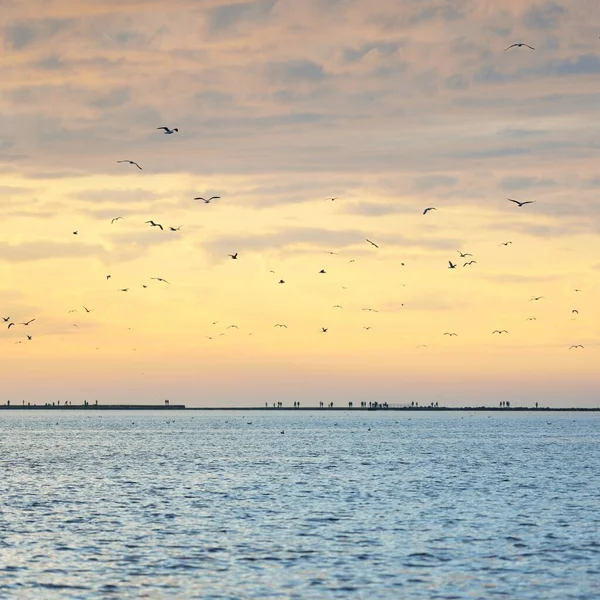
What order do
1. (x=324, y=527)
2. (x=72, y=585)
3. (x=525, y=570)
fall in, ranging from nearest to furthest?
(x=72, y=585), (x=525, y=570), (x=324, y=527)

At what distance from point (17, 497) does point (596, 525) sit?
120 feet

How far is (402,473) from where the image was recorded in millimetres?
88375

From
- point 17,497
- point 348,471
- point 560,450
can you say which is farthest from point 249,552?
point 560,450

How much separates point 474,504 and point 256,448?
246 ft

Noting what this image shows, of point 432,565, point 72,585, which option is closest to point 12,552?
point 72,585

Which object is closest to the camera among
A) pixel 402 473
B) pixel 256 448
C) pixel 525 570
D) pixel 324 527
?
pixel 525 570

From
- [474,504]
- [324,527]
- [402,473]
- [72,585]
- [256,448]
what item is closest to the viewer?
[72,585]

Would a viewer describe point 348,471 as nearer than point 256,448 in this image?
Yes

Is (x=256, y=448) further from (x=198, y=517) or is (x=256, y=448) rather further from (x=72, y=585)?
(x=72, y=585)

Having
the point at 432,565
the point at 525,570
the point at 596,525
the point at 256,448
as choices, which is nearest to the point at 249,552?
the point at 432,565

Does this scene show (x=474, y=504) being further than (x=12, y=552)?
Yes

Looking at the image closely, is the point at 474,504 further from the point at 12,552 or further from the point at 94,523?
the point at 12,552

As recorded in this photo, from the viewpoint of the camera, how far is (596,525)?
52.8 meters

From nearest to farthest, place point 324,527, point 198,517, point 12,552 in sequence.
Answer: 1. point 12,552
2. point 324,527
3. point 198,517
